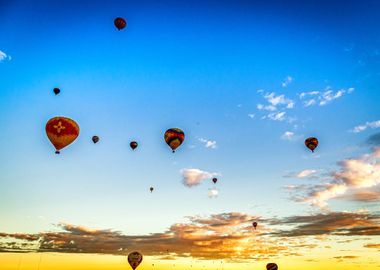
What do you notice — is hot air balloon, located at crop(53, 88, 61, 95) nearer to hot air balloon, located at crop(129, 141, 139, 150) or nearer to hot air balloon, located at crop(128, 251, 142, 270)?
hot air balloon, located at crop(129, 141, 139, 150)

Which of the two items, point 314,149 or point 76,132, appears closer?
point 76,132

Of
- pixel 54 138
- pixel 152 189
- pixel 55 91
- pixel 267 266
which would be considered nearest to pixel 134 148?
pixel 152 189

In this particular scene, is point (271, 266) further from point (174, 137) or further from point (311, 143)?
point (174, 137)

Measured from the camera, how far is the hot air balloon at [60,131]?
36812 millimetres

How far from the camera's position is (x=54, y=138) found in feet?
122

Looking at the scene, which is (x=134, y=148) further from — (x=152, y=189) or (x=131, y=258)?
(x=131, y=258)

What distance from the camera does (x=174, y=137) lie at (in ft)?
148

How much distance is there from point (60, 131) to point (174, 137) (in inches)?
585

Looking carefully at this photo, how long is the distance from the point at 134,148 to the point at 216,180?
1733 cm

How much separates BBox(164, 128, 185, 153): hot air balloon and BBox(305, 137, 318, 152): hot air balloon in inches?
750

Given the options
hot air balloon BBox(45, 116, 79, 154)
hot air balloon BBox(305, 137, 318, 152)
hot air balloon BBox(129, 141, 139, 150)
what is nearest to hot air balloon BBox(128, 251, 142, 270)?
hot air balloon BBox(129, 141, 139, 150)

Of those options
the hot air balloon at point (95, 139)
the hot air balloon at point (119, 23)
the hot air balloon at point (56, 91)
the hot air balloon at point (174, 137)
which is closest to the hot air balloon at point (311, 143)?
the hot air balloon at point (174, 137)

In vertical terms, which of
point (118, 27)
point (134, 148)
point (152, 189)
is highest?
point (118, 27)

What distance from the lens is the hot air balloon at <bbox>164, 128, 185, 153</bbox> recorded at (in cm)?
4522
